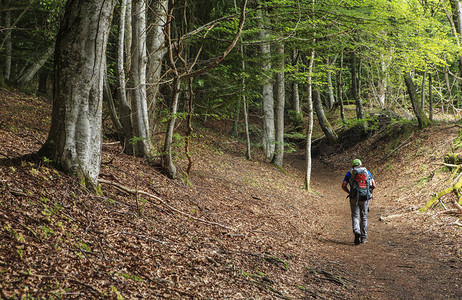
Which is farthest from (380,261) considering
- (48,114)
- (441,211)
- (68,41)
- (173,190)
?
(48,114)

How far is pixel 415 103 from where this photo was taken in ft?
53.3

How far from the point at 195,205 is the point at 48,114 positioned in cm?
761

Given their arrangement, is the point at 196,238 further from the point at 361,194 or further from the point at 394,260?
the point at 361,194

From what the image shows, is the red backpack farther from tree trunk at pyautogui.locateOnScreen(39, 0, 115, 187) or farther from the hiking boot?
tree trunk at pyautogui.locateOnScreen(39, 0, 115, 187)

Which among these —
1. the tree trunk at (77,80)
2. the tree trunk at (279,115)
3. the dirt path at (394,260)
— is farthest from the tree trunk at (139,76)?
Answer: the tree trunk at (279,115)

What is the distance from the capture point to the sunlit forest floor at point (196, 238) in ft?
11.6

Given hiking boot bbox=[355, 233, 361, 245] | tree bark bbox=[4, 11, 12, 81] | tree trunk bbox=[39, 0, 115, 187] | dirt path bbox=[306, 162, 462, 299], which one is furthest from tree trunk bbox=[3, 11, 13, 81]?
hiking boot bbox=[355, 233, 361, 245]

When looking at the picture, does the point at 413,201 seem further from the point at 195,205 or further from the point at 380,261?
the point at 195,205

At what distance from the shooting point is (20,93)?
1467cm

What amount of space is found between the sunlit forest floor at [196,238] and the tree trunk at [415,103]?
5057mm

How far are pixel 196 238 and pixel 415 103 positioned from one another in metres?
14.4

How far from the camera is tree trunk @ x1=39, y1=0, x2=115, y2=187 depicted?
497 centimetres

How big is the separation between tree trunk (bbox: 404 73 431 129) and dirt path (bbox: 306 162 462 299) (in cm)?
783

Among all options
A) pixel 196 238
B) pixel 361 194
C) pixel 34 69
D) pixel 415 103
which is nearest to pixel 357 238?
pixel 361 194
